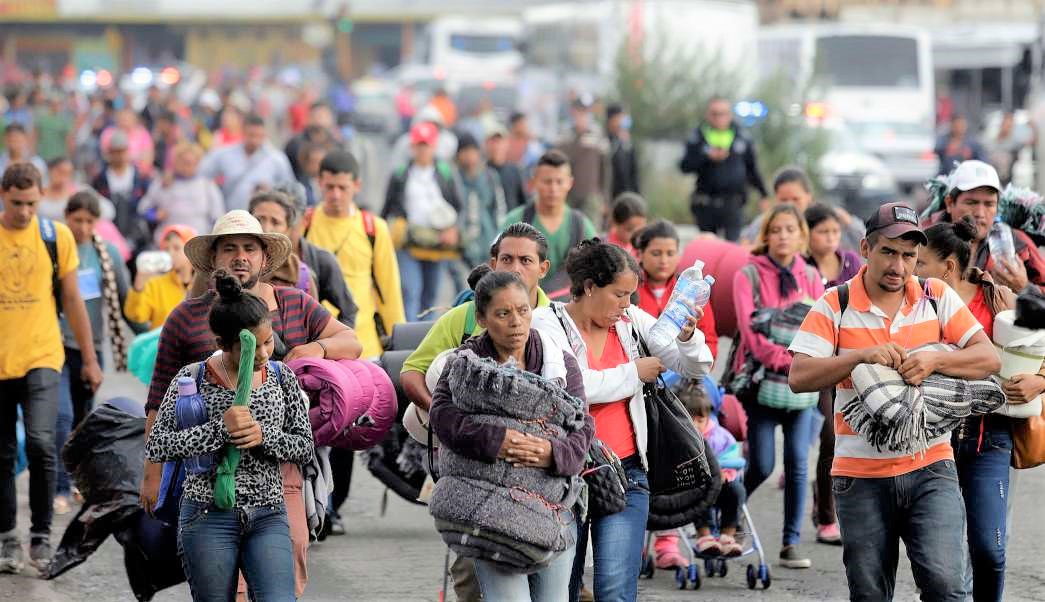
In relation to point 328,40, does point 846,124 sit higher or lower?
lower

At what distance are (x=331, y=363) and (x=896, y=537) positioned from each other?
2.09 meters

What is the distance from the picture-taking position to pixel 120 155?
49.8 ft

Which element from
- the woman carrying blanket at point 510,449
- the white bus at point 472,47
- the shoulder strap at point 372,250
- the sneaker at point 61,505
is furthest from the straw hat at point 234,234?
the white bus at point 472,47

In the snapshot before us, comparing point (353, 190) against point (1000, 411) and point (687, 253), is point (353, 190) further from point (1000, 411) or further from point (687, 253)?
point (1000, 411)

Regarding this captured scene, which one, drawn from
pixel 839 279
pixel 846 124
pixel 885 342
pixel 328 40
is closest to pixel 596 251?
pixel 885 342

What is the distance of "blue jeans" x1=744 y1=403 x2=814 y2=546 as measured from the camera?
8672 millimetres

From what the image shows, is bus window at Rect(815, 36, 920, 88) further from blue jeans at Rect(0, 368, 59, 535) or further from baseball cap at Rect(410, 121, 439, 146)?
blue jeans at Rect(0, 368, 59, 535)

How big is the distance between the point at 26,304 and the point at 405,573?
2.14 m

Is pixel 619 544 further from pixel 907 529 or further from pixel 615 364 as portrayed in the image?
pixel 907 529

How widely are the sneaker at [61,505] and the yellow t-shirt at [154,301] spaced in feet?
3.38

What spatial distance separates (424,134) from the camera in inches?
531

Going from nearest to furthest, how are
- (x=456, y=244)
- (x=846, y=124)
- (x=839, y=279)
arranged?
(x=839, y=279), (x=456, y=244), (x=846, y=124)

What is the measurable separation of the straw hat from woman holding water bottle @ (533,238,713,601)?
1.21 m

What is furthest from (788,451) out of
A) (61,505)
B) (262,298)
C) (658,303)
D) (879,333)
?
(61,505)
